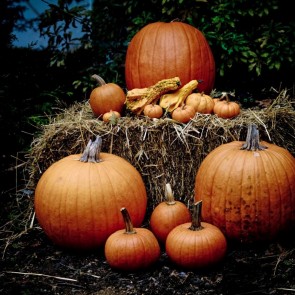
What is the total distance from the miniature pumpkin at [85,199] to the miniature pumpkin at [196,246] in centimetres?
53

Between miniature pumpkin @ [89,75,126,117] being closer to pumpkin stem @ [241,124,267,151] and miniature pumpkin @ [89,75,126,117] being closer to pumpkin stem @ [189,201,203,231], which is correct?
pumpkin stem @ [241,124,267,151]

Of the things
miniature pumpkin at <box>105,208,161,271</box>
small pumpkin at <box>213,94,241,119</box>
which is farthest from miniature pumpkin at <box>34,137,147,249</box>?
small pumpkin at <box>213,94,241,119</box>

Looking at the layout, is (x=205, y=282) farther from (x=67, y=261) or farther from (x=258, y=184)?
(x=67, y=261)

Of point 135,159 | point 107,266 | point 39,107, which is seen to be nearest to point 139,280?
point 107,266

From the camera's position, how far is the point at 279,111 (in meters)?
4.31

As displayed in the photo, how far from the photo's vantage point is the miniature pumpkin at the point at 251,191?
3428 millimetres

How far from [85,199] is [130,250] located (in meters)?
0.55

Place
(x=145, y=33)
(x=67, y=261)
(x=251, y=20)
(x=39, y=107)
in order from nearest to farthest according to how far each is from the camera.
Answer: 1. (x=67, y=261)
2. (x=145, y=33)
3. (x=39, y=107)
4. (x=251, y=20)

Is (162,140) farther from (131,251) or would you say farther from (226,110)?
(131,251)

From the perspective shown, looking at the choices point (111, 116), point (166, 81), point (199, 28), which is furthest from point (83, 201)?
point (199, 28)

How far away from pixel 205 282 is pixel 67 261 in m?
1.03

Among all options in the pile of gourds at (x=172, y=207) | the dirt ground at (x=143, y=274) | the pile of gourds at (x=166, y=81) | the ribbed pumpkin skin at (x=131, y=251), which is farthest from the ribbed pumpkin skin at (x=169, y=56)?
the ribbed pumpkin skin at (x=131, y=251)

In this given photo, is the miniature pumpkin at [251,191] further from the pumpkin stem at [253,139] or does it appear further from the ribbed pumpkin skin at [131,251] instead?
the ribbed pumpkin skin at [131,251]

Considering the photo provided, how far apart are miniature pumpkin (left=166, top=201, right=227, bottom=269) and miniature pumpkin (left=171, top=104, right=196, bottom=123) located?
1.09m
